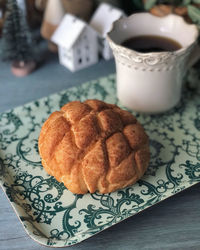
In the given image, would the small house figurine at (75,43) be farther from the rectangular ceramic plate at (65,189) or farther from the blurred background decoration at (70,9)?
the rectangular ceramic plate at (65,189)

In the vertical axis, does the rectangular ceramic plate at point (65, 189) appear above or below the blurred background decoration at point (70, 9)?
below

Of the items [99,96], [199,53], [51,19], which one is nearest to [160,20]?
[199,53]

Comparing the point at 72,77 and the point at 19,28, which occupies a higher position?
the point at 19,28

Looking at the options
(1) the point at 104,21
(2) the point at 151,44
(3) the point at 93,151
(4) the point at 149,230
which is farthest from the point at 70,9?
(4) the point at 149,230

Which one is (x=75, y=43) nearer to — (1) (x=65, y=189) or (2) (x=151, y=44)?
(2) (x=151, y=44)

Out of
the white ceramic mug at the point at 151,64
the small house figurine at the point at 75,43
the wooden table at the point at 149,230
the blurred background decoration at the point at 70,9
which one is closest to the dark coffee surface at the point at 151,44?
the white ceramic mug at the point at 151,64

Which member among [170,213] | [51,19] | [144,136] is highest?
[51,19]

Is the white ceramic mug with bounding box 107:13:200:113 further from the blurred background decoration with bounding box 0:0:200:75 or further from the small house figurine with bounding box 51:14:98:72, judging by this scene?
the small house figurine with bounding box 51:14:98:72

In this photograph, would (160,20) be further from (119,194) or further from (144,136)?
(119,194)
